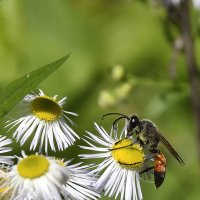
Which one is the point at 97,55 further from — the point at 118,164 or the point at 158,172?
the point at 118,164

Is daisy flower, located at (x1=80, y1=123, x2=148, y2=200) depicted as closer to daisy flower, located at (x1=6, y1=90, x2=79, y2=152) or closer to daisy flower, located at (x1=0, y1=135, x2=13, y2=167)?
daisy flower, located at (x1=6, y1=90, x2=79, y2=152)

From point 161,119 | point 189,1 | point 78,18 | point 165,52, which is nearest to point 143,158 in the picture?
point 189,1

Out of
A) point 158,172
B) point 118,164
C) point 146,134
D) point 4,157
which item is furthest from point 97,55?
point 4,157

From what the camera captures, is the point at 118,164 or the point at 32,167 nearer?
the point at 32,167

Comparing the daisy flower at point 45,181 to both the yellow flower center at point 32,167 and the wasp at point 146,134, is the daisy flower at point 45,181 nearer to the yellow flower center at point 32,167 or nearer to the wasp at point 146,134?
the yellow flower center at point 32,167

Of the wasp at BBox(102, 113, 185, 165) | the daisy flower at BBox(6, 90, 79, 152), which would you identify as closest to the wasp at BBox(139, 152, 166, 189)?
the wasp at BBox(102, 113, 185, 165)

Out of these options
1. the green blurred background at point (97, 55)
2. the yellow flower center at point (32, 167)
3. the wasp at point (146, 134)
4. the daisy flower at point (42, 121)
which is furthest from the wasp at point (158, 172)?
the green blurred background at point (97, 55)
